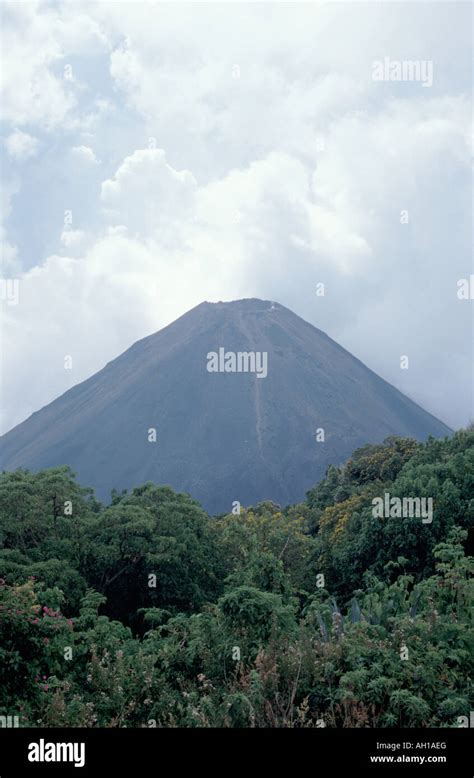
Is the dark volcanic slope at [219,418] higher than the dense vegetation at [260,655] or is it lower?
higher

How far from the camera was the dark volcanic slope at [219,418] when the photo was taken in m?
132

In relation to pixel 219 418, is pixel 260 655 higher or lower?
lower

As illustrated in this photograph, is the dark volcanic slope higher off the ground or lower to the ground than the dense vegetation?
higher

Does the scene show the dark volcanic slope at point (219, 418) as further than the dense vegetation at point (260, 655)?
Yes

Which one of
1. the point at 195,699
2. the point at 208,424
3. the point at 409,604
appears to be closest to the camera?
the point at 195,699

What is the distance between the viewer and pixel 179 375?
153 metres

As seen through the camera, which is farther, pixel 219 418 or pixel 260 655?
pixel 219 418

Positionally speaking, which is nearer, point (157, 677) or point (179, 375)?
point (157, 677)

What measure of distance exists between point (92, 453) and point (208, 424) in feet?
77.5

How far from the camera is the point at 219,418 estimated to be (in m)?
148

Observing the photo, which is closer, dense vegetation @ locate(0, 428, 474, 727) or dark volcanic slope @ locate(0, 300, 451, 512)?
dense vegetation @ locate(0, 428, 474, 727)

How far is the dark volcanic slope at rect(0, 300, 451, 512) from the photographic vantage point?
13225 centimetres
